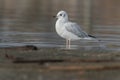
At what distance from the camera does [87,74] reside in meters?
10.5

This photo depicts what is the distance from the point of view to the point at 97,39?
16.5 metres

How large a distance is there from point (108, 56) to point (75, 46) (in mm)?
2809

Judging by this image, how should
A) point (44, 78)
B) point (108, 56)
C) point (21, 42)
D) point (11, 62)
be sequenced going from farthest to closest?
point (21, 42), point (108, 56), point (11, 62), point (44, 78)

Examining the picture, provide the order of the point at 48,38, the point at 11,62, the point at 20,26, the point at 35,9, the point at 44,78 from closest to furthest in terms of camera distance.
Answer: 1. the point at 44,78
2. the point at 11,62
3. the point at 48,38
4. the point at 20,26
5. the point at 35,9

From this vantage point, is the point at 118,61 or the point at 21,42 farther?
the point at 21,42

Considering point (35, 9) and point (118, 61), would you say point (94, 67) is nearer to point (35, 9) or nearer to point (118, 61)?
point (118, 61)

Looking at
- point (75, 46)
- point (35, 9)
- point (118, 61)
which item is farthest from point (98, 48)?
point (35, 9)

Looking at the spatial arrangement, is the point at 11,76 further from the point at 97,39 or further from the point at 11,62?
the point at 97,39

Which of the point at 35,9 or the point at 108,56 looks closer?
the point at 108,56

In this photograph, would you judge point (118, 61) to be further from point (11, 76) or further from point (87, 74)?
point (11, 76)

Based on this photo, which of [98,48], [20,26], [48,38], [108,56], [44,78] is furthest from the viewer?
[20,26]

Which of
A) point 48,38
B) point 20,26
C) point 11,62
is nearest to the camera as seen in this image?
point 11,62

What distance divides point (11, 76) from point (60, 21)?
580cm

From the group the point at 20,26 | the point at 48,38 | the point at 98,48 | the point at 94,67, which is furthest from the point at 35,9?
the point at 94,67
